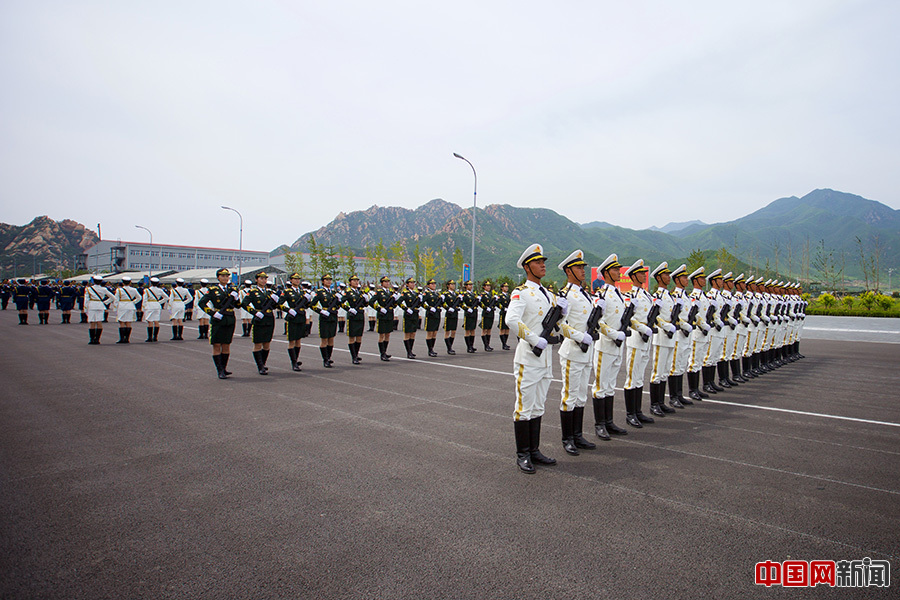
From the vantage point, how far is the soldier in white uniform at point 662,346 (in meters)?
6.78

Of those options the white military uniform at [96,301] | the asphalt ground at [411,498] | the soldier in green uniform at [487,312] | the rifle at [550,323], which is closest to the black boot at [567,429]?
the asphalt ground at [411,498]

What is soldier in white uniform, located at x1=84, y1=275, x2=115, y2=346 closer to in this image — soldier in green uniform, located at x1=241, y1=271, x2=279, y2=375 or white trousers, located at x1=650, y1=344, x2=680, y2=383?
soldier in green uniform, located at x1=241, y1=271, x2=279, y2=375

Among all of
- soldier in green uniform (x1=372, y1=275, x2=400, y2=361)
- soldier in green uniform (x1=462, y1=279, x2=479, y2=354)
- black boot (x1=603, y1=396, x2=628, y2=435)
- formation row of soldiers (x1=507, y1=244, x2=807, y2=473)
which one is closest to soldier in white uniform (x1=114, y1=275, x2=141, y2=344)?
soldier in green uniform (x1=372, y1=275, x2=400, y2=361)

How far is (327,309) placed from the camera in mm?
10891

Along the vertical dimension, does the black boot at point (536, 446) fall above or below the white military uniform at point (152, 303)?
below

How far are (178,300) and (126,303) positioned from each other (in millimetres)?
2036

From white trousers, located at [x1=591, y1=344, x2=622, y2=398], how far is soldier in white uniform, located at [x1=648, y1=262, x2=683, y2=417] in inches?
47.3

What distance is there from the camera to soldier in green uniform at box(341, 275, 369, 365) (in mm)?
11264

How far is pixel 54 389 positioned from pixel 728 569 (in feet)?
30.9

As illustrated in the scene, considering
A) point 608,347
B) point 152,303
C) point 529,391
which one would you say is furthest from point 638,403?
point 152,303

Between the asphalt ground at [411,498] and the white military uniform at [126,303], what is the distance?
7785 millimetres

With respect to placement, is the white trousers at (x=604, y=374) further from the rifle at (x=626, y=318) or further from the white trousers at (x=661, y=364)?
the white trousers at (x=661, y=364)

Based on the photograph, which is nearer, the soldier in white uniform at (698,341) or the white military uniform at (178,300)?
the soldier in white uniform at (698,341)

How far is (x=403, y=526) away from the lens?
3.39m
